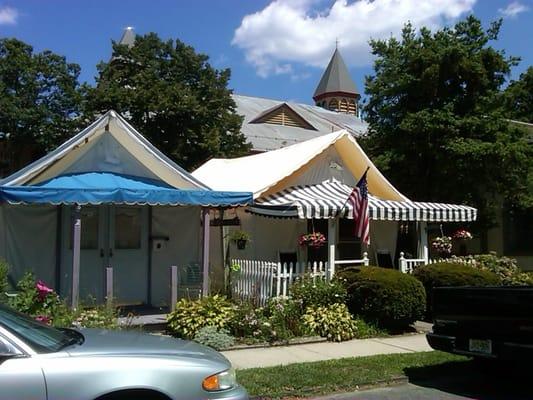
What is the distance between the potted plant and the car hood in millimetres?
8276

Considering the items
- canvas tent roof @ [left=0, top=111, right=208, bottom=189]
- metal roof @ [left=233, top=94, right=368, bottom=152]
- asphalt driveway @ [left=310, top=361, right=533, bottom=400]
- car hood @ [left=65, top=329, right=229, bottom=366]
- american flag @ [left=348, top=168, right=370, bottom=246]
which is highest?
metal roof @ [left=233, top=94, right=368, bottom=152]

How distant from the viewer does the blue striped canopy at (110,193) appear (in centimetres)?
980

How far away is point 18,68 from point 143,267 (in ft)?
83.9

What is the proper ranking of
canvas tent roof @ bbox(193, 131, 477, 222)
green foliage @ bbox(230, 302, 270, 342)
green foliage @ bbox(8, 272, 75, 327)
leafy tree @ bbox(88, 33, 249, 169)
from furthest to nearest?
leafy tree @ bbox(88, 33, 249, 169)
canvas tent roof @ bbox(193, 131, 477, 222)
green foliage @ bbox(230, 302, 270, 342)
green foliage @ bbox(8, 272, 75, 327)

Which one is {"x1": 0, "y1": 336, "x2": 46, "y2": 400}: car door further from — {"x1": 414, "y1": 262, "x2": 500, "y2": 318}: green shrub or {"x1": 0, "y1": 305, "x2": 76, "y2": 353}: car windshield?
{"x1": 414, "y1": 262, "x2": 500, "y2": 318}: green shrub

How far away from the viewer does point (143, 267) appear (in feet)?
41.5

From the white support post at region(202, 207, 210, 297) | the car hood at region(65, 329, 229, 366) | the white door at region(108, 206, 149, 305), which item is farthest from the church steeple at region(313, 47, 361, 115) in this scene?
the car hood at region(65, 329, 229, 366)

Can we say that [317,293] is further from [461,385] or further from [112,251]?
[112,251]

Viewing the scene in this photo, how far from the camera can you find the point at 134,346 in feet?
15.3

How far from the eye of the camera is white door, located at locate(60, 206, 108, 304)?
1180 centimetres

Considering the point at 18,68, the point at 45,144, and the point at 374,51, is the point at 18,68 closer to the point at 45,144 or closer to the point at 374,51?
the point at 45,144

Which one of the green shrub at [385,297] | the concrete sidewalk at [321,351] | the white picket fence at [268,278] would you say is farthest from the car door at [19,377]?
the green shrub at [385,297]

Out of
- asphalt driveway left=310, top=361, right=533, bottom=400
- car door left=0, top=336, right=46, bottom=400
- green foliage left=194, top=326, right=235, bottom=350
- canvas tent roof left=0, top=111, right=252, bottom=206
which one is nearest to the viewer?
car door left=0, top=336, right=46, bottom=400

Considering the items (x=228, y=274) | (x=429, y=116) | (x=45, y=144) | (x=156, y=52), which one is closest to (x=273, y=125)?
(x=156, y=52)
